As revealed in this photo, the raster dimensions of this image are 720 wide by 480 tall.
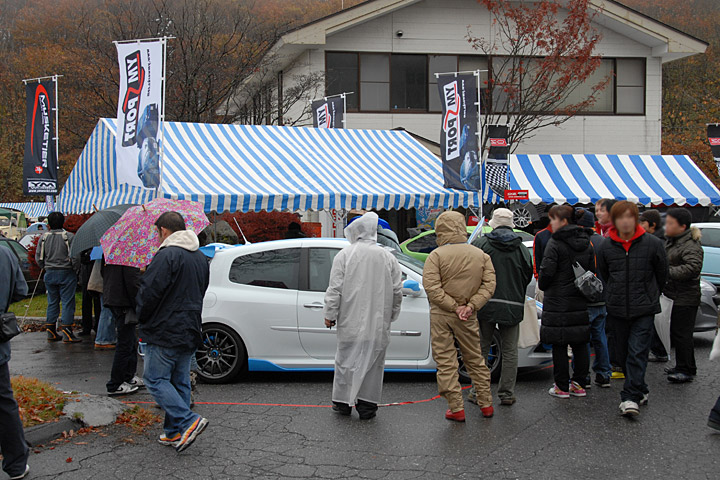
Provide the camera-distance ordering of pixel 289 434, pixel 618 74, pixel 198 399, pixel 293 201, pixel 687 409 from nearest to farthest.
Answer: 1. pixel 289 434
2. pixel 687 409
3. pixel 198 399
4. pixel 293 201
5. pixel 618 74

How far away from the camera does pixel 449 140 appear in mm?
→ 12703

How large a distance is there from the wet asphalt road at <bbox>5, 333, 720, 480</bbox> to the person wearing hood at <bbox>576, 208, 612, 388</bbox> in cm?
18

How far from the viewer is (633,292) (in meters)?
5.86

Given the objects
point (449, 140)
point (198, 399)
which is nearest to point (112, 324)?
point (198, 399)

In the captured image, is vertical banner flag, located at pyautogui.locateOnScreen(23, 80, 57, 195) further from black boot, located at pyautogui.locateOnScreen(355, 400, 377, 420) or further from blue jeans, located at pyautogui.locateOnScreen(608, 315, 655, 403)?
blue jeans, located at pyautogui.locateOnScreen(608, 315, 655, 403)

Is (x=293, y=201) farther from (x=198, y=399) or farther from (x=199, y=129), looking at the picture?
(x=198, y=399)

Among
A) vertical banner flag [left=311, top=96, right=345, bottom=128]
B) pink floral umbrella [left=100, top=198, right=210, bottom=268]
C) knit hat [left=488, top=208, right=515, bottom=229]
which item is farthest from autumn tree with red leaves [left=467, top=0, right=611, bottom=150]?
pink floral umbrella [left=100, top=198, right=210, bottom=268]

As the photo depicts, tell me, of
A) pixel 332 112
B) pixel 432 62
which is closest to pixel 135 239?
pixel 332 112

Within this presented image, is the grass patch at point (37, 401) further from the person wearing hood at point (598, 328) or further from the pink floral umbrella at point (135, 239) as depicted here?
the person wearing hood at point (598, 328)

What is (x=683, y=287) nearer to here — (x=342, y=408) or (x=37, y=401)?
(x=342, y=408)

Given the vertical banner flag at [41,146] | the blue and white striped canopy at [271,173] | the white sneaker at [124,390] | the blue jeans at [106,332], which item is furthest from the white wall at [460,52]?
the white sneaker at [124,390]

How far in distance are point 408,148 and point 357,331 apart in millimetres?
9349

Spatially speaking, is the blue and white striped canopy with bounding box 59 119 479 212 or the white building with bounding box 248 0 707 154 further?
the white building with bounding box 248 0 707 154

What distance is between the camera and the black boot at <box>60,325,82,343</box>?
10.4 m
